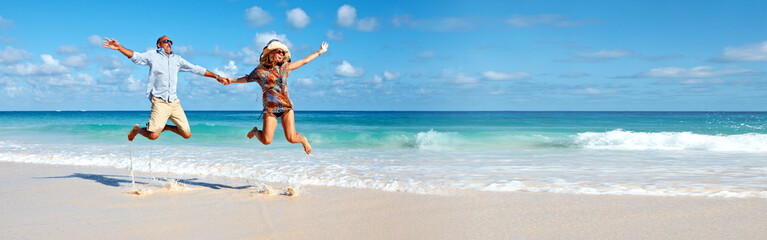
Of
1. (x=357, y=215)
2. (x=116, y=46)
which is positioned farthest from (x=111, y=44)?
(x=357, y=215)

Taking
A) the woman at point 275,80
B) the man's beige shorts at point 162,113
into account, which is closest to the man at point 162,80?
the man's beige shorts at point 162,113

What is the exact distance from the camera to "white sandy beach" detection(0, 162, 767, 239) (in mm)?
4367

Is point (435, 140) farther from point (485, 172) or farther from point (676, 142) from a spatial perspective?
point (485, 172)

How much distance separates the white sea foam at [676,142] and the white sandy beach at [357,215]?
1117cm

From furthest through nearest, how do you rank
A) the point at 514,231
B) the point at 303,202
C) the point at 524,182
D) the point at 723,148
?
the point at 723,148 < the point at 524,182 < the point at 303,202 < the point at 514,231

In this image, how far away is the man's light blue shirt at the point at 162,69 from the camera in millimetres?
6188

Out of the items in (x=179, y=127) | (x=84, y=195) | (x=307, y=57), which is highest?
(x=307, y=57)

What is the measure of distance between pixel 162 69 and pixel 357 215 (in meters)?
3.24

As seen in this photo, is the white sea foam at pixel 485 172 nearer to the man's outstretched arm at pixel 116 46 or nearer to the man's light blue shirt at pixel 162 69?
the man's light blue shirt at pixel 162 69

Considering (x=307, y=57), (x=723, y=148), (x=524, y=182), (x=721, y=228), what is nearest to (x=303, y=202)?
(x=307, y=57)

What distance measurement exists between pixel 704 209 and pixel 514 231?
7.98 feet

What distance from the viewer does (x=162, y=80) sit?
6.39 meters

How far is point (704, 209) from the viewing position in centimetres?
529

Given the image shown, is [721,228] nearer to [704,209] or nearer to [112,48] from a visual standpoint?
[704,209]
